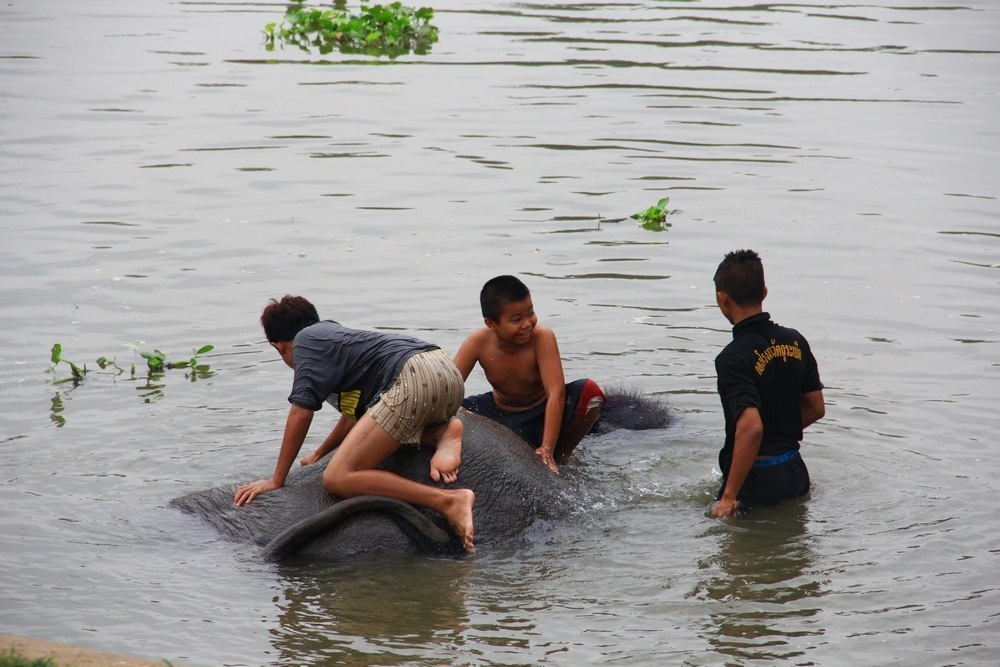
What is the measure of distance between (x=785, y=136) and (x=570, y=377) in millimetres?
7771

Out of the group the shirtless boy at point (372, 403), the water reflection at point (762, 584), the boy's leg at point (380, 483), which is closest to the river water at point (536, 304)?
the water reflection at point (762, 584)

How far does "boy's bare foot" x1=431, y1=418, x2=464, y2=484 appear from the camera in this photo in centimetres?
566

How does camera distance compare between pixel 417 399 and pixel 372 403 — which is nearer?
pixel 417 399

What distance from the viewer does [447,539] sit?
564cm

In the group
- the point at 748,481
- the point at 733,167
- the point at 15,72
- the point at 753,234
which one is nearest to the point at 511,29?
the point at 15,72

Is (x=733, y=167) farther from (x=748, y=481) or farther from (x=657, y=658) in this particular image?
(x=657, y=658)

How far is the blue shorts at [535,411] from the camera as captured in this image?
22.5ft

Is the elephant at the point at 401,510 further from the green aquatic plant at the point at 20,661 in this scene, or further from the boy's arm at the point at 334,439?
the green aquatic plant at the point at 20,661

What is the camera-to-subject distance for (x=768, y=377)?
5.79 metres

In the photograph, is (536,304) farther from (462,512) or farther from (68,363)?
(462,512)

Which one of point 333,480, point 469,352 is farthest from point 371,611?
point 469,352

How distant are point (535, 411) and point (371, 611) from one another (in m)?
2.10

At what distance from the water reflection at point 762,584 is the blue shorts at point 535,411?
1.19m

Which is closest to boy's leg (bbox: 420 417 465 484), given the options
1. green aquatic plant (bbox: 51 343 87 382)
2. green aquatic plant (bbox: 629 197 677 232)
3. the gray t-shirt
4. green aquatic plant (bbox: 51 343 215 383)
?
the gray t-shirt
